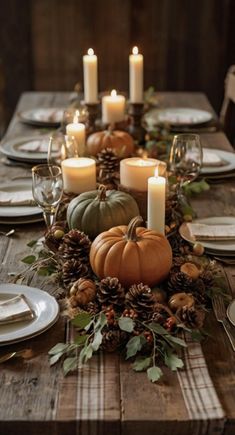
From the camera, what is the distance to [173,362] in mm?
1021

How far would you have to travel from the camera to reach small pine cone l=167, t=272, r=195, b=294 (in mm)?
1203

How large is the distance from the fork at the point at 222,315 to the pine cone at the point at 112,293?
171 millimetres

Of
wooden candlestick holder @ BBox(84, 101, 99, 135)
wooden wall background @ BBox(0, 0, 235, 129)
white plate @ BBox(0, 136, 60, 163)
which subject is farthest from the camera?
wooden wall background @ BBox(0, 0, 235, 129)

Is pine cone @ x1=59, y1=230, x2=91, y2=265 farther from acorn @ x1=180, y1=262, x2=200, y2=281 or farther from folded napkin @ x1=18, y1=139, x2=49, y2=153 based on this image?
folded napkin @ x1=18, y1=139, x2=49, y2=153

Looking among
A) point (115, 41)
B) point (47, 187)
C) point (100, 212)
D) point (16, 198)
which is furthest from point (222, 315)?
point (115, 41)

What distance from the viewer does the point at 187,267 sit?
1234mm

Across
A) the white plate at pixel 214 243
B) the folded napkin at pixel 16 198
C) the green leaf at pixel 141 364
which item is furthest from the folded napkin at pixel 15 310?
the folded napkin at pixel 16 198

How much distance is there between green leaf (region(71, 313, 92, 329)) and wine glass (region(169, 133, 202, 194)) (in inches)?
26.9

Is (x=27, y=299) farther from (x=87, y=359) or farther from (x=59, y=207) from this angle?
(x=59, y=207)

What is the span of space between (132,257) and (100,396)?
1.03ft

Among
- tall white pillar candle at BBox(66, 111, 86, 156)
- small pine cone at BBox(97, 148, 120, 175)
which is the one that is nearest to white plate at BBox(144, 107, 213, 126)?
tall white pillar candle at BBox(66, 111, 86, 156)

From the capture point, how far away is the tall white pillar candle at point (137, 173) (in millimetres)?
1569

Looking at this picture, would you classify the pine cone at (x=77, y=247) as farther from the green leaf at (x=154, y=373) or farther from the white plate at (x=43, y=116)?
the white plate at (x=43, y=116)

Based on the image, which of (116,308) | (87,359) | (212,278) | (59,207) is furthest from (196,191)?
(87,359)
